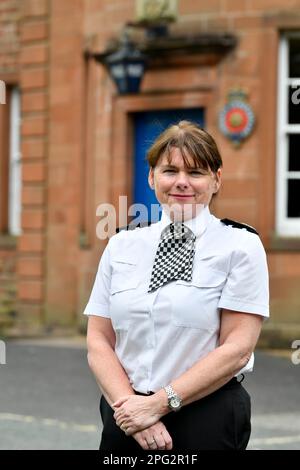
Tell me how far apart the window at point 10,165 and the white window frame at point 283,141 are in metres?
4.96

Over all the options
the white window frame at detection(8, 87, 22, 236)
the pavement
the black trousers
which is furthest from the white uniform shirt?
the white window frame at detection(8, 87, 22, 236)

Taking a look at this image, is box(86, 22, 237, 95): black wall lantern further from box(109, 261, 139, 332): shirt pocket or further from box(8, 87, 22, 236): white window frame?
box(109, 261, 139, 332): shirt pocket

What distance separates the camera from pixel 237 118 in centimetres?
1244

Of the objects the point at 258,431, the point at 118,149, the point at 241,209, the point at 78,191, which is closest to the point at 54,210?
the point at 78,191

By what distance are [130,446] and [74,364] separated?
7.91 m

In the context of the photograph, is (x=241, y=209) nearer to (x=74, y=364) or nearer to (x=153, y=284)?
(x=74, y=364)

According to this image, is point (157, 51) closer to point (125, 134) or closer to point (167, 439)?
point (125, 134)

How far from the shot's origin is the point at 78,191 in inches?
576

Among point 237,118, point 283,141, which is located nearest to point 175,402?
point 237,118

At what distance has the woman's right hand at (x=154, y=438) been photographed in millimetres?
3301

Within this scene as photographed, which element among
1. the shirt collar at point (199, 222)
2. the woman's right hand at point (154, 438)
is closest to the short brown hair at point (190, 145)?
the shirt collar at point (199, 222)

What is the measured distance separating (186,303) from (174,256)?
21 cm

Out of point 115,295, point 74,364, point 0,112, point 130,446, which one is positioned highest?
point 0,112

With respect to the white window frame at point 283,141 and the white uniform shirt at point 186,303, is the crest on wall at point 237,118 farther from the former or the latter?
the white uniform shirt at point 186,303
